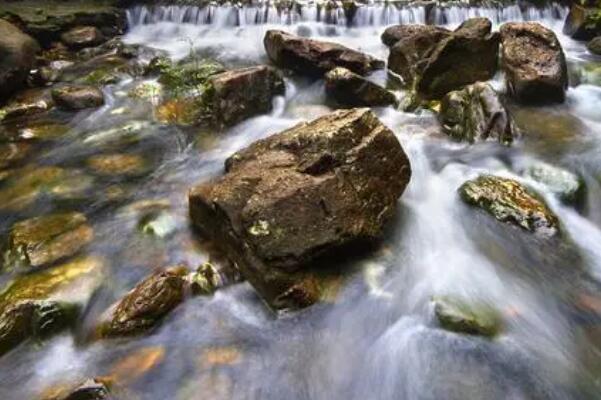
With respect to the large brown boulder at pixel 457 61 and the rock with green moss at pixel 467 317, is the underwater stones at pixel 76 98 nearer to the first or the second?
the large brown boulder at pixel 457 61

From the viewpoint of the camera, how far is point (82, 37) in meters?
11.2

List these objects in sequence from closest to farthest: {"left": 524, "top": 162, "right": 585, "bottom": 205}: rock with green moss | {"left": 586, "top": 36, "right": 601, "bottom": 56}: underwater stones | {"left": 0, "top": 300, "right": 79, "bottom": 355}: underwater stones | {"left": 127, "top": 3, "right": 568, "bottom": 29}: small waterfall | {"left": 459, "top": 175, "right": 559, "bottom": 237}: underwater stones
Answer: {"left": 0, "top": 300, "right": 79, "bottom": 355}: underwater stones
{"left": 459, "top": 175, "right": 559, "bottom": 237}: underwater stones
{"left": 524, "top": 162, "right": 585, "bottom": 205}: rock with green moss
{"left": 586, "top": 36, "right": 601, "bottom": 56}: underwater stones
{"left": 127, "top": 3, "right": 568, "bottom": 29}: small waterfall

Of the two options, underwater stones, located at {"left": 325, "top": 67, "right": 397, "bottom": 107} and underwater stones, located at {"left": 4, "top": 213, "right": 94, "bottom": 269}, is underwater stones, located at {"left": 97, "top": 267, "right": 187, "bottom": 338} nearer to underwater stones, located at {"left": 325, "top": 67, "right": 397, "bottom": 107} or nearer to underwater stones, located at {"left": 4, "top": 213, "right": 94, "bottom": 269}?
underwater stones, located at {"left": 4, "top": 213, "right": 94, "bottom": 269}

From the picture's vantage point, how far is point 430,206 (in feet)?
18.9

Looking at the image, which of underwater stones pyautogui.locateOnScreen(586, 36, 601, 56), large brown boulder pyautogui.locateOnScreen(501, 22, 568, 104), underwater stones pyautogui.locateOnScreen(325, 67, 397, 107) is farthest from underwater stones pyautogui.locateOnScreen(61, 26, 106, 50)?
underwater stones pyautogui.locateOnScreen(586, 36, 601, 56)

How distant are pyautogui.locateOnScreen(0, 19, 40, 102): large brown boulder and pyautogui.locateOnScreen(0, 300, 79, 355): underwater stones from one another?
576 cm

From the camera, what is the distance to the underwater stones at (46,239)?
16.1ft

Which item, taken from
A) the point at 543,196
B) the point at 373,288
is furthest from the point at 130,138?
the point at 543,196

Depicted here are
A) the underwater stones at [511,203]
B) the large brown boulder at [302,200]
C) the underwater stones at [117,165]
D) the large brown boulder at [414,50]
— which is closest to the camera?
the large brown boulder at [302,200]

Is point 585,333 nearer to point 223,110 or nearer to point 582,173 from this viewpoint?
point 582,173

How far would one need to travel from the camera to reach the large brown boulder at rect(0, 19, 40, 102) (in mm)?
8602

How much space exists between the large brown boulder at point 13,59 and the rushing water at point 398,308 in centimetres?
220

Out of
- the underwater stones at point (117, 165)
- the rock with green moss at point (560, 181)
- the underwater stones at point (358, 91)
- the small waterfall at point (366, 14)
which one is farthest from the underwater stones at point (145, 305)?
the small waterfall at point (366, 14)

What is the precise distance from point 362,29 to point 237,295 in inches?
337
